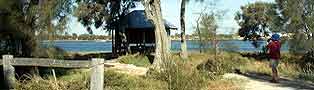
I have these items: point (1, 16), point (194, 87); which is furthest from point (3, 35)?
point (194, 87)

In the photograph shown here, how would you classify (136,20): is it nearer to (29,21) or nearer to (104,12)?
(104,12)

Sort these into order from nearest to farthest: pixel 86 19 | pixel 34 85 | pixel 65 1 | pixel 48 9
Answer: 1. pixel 34 85
2. pixel 48 9
3. pixel 65 1
4. pixel 86 19

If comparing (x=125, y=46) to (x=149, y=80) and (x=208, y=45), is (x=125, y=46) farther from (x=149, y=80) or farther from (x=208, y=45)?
(x=149, y=80)

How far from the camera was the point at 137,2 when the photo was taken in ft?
154

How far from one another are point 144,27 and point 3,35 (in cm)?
2913

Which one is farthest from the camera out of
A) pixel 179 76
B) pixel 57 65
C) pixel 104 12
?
pixel 104 12

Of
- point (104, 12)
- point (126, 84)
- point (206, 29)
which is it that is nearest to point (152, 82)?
point (126, 84)

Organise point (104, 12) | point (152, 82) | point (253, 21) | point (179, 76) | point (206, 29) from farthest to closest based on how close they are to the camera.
A: 1. point (253, 21)
2. point (104, 12)
3. point (206, 29)
4. point (152, 82)
5. point (179, 76)

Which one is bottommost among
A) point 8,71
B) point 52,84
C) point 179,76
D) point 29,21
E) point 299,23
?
point 52,84

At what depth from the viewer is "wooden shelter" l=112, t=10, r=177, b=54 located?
153 ft

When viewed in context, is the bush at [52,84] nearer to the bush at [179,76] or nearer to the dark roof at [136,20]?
the bush at [179,76]

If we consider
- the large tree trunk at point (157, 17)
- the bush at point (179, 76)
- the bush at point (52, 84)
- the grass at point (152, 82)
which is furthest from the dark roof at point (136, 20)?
the bush at point (52, 84)

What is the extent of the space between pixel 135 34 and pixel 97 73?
35753 millimetres

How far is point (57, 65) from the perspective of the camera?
13.3 metres
